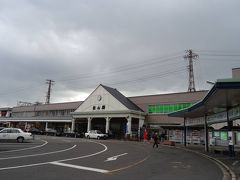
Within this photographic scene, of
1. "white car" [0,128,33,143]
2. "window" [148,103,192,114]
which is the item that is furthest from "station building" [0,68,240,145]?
"white car" [0,128,33,143]

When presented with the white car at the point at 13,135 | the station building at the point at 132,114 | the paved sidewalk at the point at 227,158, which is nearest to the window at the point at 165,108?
the station building at the point at 132,114

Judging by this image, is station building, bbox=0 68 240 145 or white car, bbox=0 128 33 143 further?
station building, bbox=0 68 240 145

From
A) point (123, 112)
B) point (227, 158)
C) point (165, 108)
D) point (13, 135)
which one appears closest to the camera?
point (227, 158)

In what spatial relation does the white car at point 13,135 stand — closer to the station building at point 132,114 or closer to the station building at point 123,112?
the station building at point 132,114

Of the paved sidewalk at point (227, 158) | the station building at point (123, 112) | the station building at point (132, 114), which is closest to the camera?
the paved sidewalk at point (227, 158)

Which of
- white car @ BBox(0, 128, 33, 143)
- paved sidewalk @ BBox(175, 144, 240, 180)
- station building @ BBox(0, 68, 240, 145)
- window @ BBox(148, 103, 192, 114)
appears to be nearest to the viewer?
paved sidewalk @ BBox(175, 144, 240, 180)

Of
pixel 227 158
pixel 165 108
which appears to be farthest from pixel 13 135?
pixel 165 108

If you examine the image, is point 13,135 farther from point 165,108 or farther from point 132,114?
point 165,108

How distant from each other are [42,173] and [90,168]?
242 cm

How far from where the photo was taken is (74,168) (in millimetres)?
12992

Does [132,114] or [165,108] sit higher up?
[165,108]

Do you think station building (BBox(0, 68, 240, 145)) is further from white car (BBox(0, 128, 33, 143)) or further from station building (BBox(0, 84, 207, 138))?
white car (BBox(0, 128, 33, 143))

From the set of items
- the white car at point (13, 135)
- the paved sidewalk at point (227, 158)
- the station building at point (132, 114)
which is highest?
the station building at point (132, 114)

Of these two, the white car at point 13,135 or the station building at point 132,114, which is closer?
the white car at point 13,135
